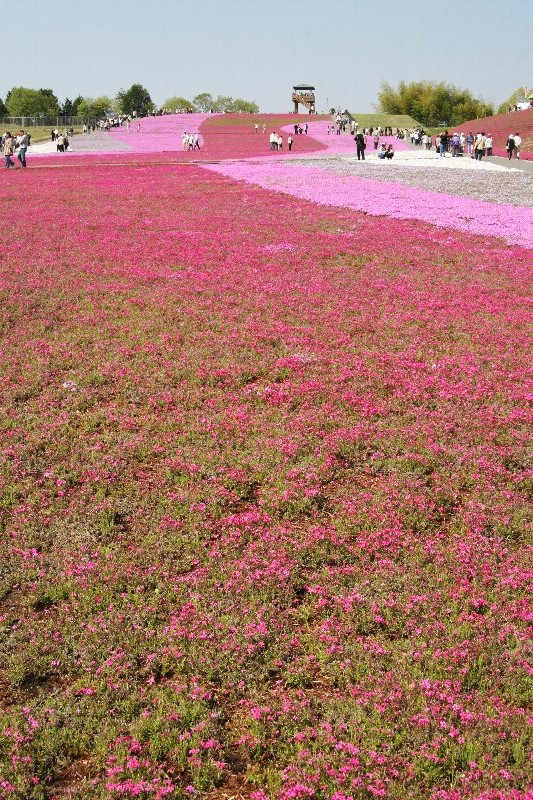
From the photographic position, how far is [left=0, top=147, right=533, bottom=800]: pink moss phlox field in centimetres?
455

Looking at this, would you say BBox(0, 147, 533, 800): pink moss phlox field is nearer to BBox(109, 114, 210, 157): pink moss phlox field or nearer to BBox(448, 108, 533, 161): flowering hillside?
BBox(109, 114, 210, 157): pink moss phlox field

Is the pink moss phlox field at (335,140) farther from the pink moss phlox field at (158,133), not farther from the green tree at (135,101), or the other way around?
the green tree at (135,101)

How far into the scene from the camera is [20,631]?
5609 mm

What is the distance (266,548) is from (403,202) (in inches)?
1058

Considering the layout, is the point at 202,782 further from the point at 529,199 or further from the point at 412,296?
the point at 529,199

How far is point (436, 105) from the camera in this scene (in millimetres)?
159500

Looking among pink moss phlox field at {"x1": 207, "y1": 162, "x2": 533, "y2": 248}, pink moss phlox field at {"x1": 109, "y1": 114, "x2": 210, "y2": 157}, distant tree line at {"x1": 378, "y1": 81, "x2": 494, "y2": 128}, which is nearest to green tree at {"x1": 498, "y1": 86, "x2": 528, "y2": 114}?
distant tree line at {"x1": 378, "y1": 81, "x2": 494, "y2": 128}

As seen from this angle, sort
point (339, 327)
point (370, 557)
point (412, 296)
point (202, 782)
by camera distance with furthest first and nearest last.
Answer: point (412, 296) < point (339, 327) < point (370, 557) < point (202, 782)

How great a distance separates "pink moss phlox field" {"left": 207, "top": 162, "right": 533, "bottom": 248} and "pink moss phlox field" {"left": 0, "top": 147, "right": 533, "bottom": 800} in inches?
426

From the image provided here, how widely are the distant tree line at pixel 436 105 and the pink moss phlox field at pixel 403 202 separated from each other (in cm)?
13275

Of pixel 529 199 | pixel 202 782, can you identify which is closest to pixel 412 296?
pixel 202 782

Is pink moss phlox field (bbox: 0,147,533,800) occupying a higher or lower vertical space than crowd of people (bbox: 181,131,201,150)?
lower

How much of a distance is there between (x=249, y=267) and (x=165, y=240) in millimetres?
4868

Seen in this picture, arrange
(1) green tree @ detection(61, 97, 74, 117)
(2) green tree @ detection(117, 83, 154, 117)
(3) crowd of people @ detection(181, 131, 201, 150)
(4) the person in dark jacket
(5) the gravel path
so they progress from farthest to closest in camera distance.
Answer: (1) green tree @ detection(61, 97, 74, 117) < (2) green tree @ detection(117, 83, 154, 117) < (3) crowd of people @ detection(181, 131, 201, 150) < (4) the person in dark jacket < (5) the gravel path
